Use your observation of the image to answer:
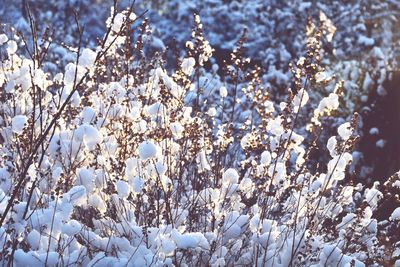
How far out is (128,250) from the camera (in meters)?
3.06

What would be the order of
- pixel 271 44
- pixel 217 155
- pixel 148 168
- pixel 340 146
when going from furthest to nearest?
pixel 271 44 → pixel 217 155 → pixel 340 146 → pixel 148 168

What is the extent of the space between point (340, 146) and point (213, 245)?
1.05 metres

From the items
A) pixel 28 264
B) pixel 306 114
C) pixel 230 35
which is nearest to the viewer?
pixel 28 264

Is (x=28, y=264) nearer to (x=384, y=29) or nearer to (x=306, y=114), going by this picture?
(x=306, y=114)

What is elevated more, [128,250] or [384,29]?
[384,29]

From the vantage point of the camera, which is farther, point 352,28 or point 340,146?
point 352,28

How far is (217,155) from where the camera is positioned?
3969 mm

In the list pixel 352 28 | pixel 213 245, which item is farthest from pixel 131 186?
pixel 352 28

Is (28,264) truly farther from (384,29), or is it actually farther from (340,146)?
(384,29)

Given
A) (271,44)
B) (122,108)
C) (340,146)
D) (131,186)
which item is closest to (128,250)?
(131,186)

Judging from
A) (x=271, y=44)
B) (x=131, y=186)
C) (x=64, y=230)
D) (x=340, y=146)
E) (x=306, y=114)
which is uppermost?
(x=271, y=44)

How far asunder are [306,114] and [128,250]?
548 centimetres

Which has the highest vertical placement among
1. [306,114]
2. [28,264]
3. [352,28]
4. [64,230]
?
[352,28]

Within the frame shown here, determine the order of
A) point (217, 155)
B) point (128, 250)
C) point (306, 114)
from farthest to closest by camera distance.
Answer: point (306, 114), point (217, 155), point (128, 250)
